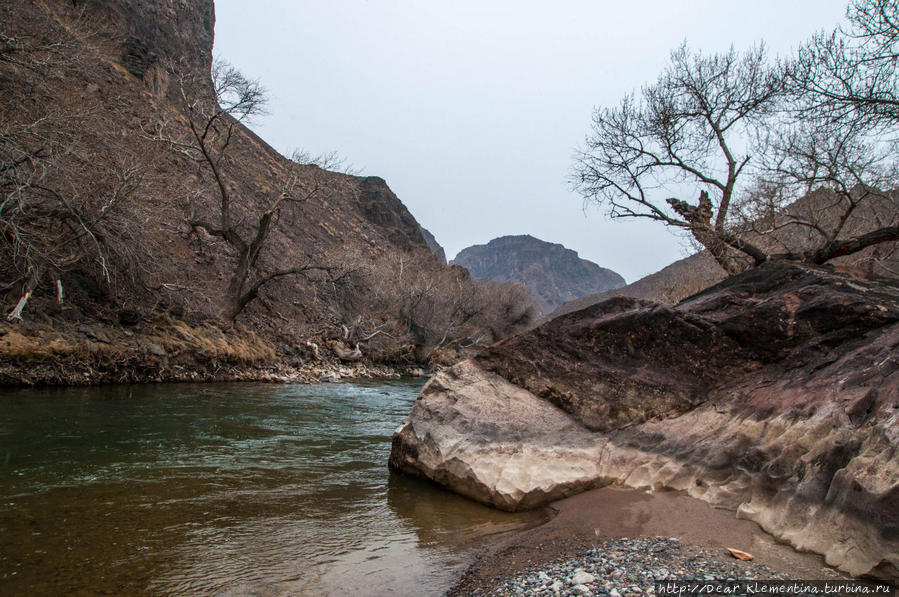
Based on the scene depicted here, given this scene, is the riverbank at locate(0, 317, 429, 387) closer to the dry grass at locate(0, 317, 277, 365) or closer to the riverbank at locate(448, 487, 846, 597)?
the dry grass at locate(0, 317, 277, 365)

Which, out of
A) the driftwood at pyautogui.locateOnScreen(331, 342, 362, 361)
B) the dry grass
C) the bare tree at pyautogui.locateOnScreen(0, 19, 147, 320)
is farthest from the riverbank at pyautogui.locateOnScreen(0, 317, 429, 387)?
the driftwood at pyautogui.locateOnScreen(331, 342, 362, 361)

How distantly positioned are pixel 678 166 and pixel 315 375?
44.7 feet

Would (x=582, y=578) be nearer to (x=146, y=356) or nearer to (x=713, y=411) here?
(x=713, y=411)

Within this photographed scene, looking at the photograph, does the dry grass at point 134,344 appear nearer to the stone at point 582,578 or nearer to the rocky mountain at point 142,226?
the rocky mountain at point 142,226

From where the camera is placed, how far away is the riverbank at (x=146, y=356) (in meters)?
9.55

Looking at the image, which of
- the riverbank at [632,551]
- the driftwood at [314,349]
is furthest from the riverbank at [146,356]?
the riverbank at [632,551]

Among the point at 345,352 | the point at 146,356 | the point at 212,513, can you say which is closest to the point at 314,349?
the point at 345,352

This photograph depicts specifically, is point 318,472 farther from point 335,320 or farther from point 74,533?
point 335,320

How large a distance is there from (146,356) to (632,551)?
12448 millimetres

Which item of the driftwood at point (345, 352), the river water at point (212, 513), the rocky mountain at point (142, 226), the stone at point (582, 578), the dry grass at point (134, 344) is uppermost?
the rocky mountain at point (142, 226)

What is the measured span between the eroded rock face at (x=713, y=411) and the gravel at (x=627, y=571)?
51 centimetres

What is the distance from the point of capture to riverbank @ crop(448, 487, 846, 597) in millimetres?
2678

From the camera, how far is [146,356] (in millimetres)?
11836

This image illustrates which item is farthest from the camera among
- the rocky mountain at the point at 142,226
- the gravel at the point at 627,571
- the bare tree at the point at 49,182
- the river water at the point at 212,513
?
the rocky mountain at the point at 142,226
